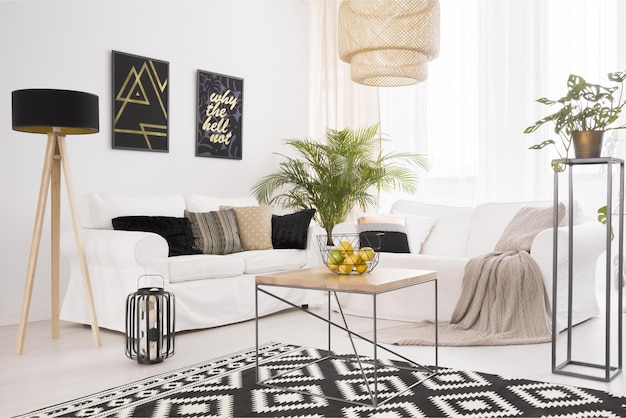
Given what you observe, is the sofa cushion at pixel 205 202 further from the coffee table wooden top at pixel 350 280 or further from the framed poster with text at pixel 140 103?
the coffee table wooden top at pixel 350 280

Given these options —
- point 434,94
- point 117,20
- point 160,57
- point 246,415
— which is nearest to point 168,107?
point 160,57

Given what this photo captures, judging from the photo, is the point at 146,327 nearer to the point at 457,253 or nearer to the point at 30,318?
the point at 30,318

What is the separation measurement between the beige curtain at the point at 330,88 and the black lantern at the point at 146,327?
12.1 ft

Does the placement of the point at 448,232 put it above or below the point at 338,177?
below

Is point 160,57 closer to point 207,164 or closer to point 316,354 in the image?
point 207,164

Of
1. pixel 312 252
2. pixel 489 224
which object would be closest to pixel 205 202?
pixel 312 252

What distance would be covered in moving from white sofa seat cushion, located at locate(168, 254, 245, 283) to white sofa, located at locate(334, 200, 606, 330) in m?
0.88

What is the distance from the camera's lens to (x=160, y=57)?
5.27 metres

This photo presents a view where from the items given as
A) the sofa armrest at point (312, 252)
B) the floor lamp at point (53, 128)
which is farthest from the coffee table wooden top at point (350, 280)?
the sofa armrest at point (312, 252)

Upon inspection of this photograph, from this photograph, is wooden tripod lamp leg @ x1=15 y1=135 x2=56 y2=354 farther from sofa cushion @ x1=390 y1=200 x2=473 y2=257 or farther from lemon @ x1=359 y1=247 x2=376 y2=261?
sofa cushion @ x1=390 y1=200 x2=473 y2=257

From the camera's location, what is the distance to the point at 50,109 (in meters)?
3.48

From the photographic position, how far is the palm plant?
18.6 ft

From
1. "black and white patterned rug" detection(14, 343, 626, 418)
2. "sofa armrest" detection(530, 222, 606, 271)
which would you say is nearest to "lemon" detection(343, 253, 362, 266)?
"black and white patterned rug" detection(14, 343, 626, 418)

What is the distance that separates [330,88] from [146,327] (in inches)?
161
